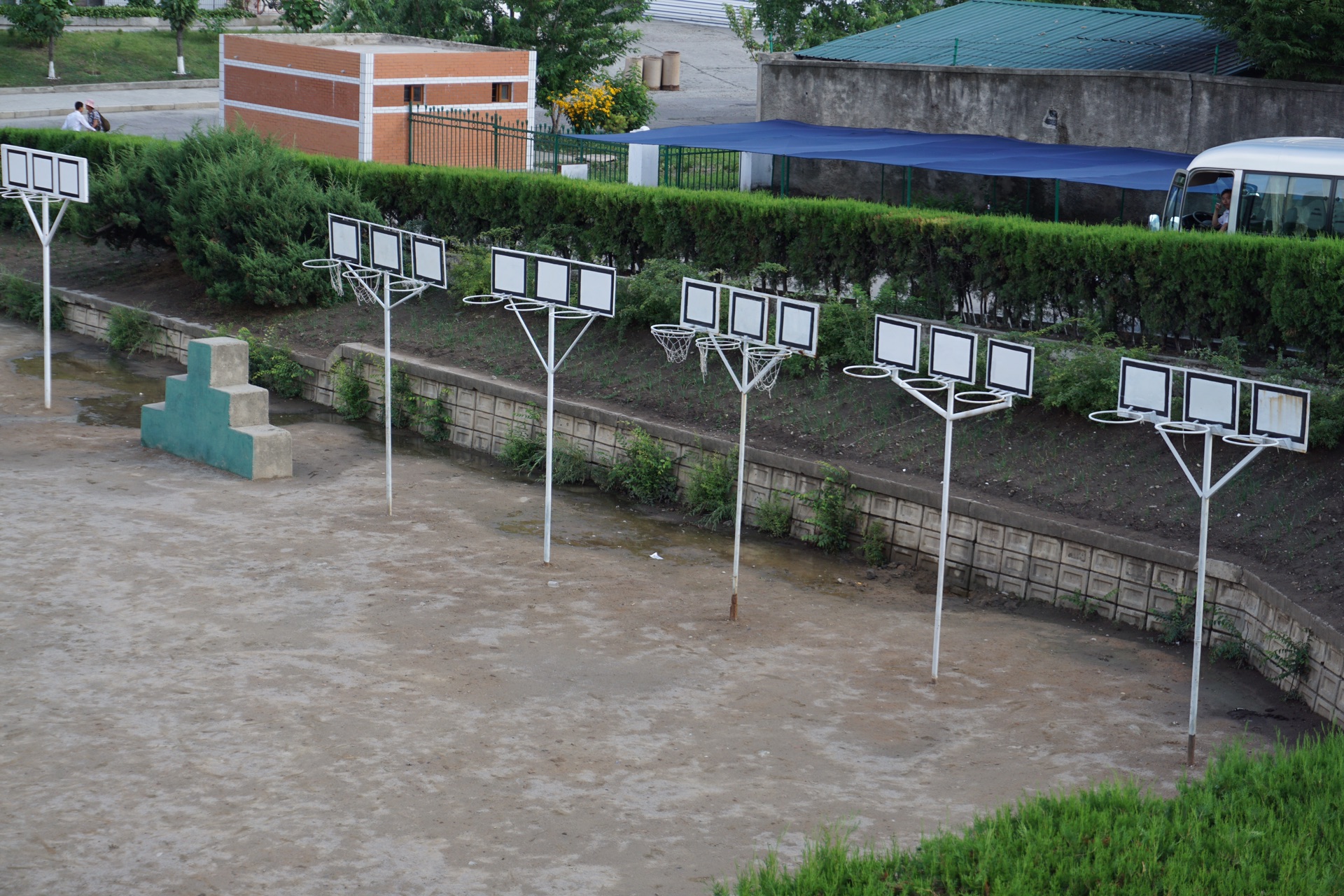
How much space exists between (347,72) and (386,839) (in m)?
21.1

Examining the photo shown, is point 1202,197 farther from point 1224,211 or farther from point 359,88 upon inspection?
point 359,88

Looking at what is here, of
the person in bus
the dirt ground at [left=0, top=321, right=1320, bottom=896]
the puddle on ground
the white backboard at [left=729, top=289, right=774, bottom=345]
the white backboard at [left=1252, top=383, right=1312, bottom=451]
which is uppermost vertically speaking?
the person in bus

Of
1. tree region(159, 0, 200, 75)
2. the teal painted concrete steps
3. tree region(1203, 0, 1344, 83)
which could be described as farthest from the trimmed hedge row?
tree region(159, 0, 200, 75)

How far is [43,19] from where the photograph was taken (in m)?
39.1

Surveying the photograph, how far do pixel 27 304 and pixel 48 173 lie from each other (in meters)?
5.11

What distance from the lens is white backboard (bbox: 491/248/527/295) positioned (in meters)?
10.3

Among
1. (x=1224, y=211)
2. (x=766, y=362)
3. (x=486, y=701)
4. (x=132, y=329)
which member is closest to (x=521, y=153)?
(x=132, y=329)

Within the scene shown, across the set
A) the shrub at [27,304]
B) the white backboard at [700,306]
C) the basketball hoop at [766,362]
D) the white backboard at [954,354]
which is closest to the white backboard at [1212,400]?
the white backboard at [954,354]

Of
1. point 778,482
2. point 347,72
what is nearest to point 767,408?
point 778,482

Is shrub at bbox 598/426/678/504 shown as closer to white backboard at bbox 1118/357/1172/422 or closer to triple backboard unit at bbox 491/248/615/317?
triple backboard unit at bbox 491/248/615/317

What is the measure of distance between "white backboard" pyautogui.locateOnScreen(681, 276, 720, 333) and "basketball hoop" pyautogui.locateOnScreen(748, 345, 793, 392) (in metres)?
0.35

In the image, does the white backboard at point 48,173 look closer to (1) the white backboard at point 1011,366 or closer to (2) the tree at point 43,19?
(1) the white backboard at point 1011,366

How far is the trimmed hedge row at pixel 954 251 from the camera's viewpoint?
1113 cm

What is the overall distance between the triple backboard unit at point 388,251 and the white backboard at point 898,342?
13.1 feet
